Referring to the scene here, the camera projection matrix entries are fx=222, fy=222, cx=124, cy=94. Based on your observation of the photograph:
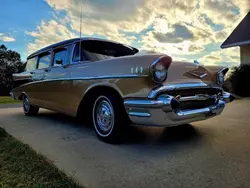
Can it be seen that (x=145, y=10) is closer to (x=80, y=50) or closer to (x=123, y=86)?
(x=80, y=50)

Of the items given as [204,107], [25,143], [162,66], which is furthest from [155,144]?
[25,143]

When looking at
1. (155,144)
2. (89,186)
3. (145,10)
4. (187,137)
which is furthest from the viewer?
(145,10)

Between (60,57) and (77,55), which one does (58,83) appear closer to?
(60,57)

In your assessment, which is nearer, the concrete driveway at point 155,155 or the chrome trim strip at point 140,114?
the concrete driveway at point 155,155

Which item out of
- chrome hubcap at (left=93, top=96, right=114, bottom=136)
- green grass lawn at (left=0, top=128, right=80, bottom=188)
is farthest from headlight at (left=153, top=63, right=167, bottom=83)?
green grass lawn at (left=0, top=128, right=80, bottom=188)

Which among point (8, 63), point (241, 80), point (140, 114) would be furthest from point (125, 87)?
point (8, 63)

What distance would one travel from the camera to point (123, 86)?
263 centimetres

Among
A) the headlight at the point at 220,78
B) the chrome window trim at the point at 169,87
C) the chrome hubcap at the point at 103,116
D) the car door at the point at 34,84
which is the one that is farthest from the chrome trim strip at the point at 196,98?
the car door at the point at 34,84

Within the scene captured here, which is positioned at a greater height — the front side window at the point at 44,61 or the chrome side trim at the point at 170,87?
the front side window at the point at 44,61

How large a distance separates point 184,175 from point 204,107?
3.85 ft

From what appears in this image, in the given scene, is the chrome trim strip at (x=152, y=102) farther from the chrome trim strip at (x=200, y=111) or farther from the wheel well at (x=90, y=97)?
the wheel well at (x=90, y=97)

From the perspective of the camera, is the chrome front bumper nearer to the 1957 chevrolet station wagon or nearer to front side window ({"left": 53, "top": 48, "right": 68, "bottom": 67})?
the 1957 chevrolet station wagon

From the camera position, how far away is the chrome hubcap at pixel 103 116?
290 centimetres

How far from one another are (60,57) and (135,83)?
2.06 m
